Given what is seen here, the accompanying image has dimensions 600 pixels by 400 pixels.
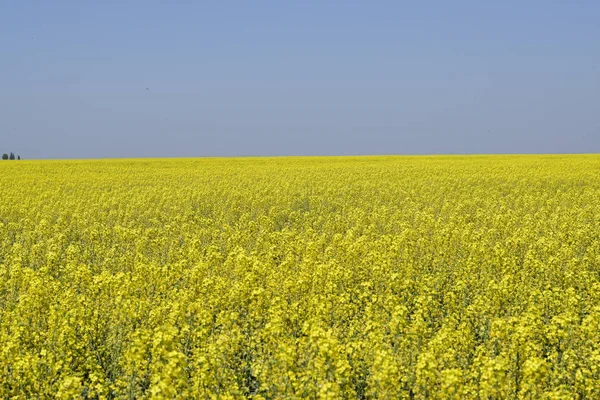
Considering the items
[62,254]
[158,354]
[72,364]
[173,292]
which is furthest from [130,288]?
[62,254]

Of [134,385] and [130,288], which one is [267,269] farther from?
[134,385]

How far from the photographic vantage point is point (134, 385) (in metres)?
7.09

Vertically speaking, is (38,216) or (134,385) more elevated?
(38,216)

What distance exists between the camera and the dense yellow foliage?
6410mm

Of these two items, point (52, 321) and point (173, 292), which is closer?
point (52, 321)

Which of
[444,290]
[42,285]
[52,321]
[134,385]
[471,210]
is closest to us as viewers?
[134,385]

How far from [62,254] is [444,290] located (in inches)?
436

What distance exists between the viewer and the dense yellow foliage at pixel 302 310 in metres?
6.41

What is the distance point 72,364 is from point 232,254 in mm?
5550

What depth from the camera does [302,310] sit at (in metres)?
8.96

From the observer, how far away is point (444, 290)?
1149cm

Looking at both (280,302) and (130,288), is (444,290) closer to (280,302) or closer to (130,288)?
(280,302)

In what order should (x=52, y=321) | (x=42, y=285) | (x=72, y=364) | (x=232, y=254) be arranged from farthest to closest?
(x=232, y=254)
(x=42, y=285)
(x=52, y=321)
(x=72, y=364)

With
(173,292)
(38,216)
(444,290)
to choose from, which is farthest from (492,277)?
(38,216)
